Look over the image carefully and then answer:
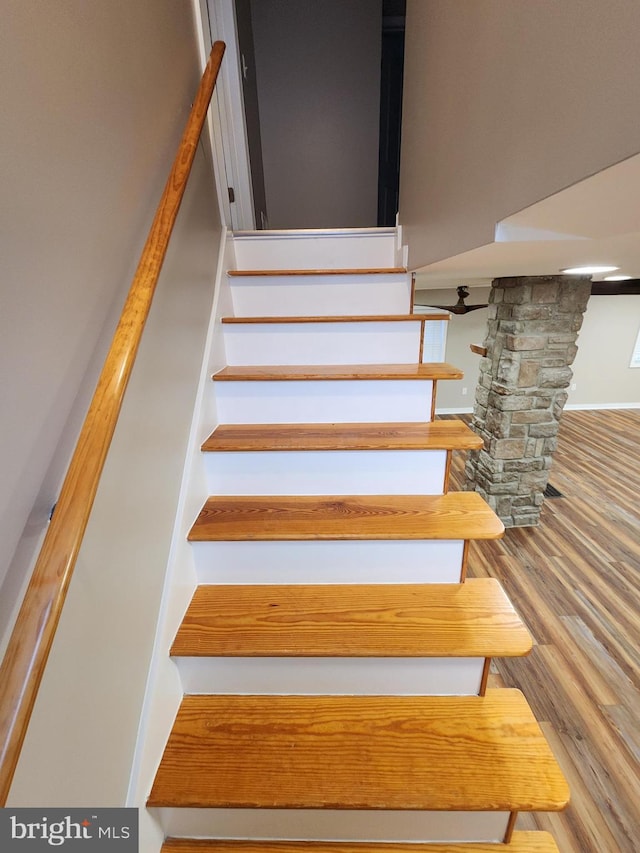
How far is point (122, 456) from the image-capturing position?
776 millimetres

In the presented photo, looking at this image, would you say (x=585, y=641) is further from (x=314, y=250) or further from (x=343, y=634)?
(x=314, y=250)

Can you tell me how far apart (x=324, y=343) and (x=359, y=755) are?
51.8 inches

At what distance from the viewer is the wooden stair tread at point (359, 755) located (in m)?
0.79

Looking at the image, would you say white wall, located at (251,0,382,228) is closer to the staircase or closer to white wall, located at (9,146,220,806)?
the staircase

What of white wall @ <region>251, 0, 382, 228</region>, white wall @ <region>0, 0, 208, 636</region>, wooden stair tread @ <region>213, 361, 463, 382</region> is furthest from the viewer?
white wall @ <region>251, 0, 382, 228</region>

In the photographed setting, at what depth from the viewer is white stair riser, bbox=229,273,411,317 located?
1.71 metres

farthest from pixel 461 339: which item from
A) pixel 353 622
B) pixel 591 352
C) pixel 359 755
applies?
pixel 359 755

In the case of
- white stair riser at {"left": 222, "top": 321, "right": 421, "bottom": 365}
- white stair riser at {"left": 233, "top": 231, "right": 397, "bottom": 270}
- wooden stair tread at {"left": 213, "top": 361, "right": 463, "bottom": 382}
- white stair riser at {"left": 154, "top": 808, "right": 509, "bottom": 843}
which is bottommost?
white stair riser at {"left": 154, "top": 808, "right": 509, "bottom": 843}

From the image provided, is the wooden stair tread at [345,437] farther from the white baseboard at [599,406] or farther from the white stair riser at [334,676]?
the white baseboard at [599,406]

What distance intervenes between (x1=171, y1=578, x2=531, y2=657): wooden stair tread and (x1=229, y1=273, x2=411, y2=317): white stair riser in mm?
1221

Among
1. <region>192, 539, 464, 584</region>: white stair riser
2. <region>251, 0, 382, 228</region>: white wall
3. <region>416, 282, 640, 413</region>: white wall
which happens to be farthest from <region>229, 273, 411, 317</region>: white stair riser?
<region>416, 282, 640, 413</region>: white wall

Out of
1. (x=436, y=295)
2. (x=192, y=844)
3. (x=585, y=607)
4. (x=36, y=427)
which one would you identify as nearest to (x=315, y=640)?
(x=192, y=844)

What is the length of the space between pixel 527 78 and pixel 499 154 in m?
A: 0.14

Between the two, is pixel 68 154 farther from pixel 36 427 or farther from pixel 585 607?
pixel 585 607
